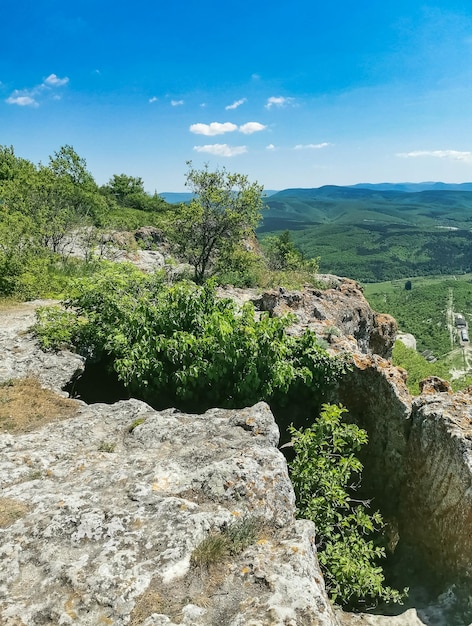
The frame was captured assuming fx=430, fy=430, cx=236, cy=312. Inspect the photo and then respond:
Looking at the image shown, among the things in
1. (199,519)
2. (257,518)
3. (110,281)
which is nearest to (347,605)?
(257,518)

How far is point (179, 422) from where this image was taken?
914 cm

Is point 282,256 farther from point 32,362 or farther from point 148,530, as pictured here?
point 148,530

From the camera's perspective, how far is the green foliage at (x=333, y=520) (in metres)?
8.38

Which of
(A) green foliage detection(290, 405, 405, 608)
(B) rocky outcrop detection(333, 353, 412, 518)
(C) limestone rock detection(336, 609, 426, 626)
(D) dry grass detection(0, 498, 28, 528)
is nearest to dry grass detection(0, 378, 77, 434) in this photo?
(D) dry grass detection(0, 498, 28, 528)

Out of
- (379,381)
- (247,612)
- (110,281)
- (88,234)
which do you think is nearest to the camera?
(247,612)

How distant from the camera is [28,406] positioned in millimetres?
9836

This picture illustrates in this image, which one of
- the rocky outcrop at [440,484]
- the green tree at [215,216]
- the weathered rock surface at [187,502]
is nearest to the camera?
the weathered rock surface at [187,502]

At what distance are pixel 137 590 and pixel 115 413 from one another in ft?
16.0

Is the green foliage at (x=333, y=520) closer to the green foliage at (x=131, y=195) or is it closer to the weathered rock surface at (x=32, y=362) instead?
the weathered rock surface at (x=32, y=362)

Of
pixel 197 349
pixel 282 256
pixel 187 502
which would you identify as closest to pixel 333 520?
pixel 187 502

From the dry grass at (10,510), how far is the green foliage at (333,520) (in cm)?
545

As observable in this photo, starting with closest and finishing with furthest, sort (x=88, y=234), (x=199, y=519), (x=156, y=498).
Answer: (x=199, y=519) < (x=156, y=498) < (x=88, y=234)

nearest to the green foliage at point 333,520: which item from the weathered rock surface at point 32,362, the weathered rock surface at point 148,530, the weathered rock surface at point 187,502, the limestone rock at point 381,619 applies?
the limestone rock at point 381,619

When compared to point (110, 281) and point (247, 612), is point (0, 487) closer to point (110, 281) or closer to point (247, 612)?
point (247, 612)
